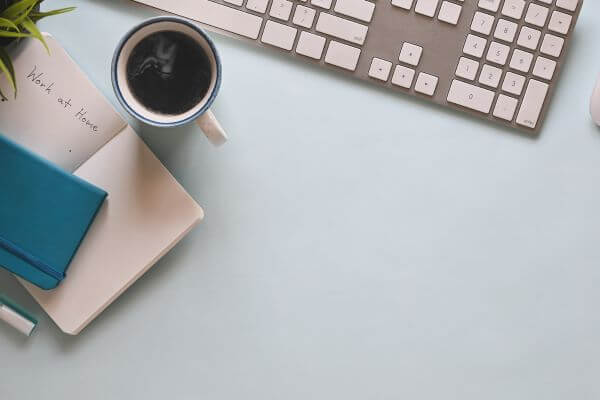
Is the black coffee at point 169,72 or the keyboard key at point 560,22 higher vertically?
the keyboard key at point 560,22

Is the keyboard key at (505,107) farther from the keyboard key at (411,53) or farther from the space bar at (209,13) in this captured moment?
the space bar at (209,13)

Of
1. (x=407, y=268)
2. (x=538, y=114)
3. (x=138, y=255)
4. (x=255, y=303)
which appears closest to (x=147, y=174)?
(x=138, y=255)

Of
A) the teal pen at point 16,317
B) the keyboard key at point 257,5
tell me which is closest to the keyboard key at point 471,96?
the keyboard key at point 257,5

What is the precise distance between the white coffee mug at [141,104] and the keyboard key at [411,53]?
0.70ft

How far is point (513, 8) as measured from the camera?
2.43 feet

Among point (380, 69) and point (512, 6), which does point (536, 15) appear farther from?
point (380, 69)

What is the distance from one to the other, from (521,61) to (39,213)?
0.55m

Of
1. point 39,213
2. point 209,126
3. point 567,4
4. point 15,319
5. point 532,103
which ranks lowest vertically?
point 15,319

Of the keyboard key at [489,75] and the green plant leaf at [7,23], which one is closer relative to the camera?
the green plant leaf at [7,23]

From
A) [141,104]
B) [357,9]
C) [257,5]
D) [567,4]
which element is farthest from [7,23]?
[567,4]

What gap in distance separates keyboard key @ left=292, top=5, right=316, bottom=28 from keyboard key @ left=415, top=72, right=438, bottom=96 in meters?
0.14

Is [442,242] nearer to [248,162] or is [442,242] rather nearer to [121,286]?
[248,162]

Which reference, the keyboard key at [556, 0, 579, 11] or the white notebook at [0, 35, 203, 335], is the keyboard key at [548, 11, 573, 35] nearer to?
the keyboard key at [556, 0, 579, 11]

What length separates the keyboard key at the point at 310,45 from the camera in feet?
2.44
